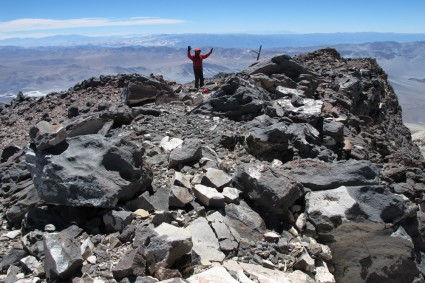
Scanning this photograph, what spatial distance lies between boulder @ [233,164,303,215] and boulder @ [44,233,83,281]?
3.09m

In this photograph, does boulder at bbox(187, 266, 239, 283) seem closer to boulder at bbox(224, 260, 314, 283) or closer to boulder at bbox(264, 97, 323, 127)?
boulder at bbox(224, 260, 314, 283)

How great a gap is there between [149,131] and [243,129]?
2.44m

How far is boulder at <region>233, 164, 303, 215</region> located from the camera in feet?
22.5

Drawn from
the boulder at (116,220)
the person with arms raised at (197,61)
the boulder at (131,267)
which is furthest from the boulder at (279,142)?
the person with arms raised at (197,61)

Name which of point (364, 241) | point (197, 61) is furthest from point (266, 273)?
point (197, 61)

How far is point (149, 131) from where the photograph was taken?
1025cm

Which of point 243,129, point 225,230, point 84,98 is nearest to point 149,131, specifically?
point 243,129

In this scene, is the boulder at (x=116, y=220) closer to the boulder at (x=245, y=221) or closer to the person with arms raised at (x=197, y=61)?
the boulder at (x=245, y=221)

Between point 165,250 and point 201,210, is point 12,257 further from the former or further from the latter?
point 201,210

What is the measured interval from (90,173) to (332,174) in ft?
14.6

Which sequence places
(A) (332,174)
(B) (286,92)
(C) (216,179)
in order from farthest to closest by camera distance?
(B) (286,92) → (A) (332,174) → (C) (216,179)

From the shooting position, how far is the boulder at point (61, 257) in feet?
16.3

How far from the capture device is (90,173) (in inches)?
254

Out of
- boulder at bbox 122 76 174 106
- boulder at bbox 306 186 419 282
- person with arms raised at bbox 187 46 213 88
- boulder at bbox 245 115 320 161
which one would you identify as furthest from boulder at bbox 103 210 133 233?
person with arms raised at bbox 187 46 213 88
